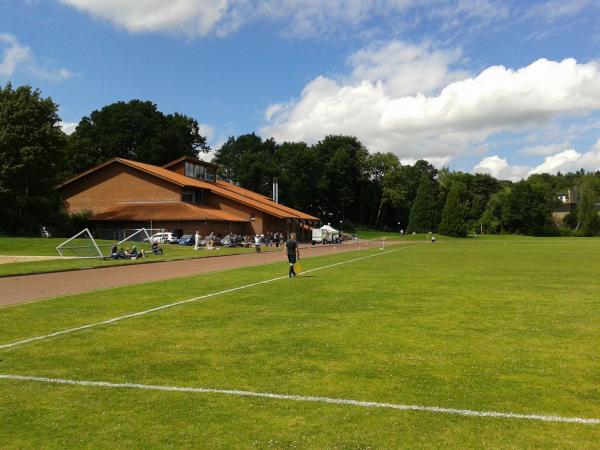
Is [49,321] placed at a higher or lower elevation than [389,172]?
lower

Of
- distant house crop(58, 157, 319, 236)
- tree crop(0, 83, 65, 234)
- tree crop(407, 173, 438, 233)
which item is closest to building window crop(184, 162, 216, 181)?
distant house crop(58, 157, 319, 236)

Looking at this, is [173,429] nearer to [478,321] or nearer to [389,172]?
[478,321]

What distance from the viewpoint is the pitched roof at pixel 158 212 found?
191 feet

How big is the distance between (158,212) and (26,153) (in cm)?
1632

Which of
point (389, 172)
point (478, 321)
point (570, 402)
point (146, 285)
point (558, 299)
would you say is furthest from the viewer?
point (389, 172)

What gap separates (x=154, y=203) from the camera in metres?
63.2

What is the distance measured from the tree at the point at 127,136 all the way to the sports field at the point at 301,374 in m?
71.3

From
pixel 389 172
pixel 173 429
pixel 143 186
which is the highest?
pixel 389 172

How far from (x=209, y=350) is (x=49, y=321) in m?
4.40

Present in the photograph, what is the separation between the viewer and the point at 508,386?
20.2 feet

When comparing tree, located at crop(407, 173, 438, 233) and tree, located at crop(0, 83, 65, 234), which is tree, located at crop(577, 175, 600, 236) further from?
tree, located at crop(0, 83, 65, 234)

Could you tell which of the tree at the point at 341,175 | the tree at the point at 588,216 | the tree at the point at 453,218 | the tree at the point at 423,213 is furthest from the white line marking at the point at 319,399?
the tree at the point at 588,216

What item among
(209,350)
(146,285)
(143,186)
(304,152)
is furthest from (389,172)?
(209,350)

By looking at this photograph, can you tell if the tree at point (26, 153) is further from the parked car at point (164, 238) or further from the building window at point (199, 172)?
the building window at point (199, 172)
